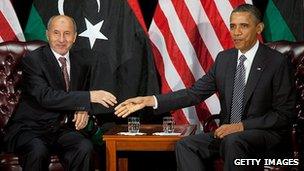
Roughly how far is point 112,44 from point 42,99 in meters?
1.25

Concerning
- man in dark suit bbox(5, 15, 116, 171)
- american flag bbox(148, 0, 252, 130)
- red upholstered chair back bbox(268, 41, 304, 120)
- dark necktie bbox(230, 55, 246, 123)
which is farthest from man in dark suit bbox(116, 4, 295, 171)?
american flag bbox(148, 0, 252, 130)

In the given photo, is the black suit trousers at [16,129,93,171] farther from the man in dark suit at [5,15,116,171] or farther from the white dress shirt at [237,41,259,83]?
the white dress shirt at [237,41,259,83]

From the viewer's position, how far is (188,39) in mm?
6844

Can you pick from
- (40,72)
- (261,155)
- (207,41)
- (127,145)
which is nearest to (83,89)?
(40,72)

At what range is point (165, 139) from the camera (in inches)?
222

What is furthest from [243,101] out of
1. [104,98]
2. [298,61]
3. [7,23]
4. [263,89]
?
[7,23]

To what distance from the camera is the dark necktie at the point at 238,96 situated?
570 centimetres

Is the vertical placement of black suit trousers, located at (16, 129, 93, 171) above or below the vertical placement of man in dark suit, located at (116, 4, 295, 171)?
below

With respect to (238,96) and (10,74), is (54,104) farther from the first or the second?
(238,96)

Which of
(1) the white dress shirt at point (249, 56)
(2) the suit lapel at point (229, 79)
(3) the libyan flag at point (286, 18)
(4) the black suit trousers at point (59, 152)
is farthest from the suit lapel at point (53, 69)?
(3) the libyan flag at point (286, 18)

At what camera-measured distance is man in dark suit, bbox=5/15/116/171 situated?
5680 millimetres

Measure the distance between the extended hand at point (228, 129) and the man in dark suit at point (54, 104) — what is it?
102 cm

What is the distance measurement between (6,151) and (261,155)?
7.41 feet

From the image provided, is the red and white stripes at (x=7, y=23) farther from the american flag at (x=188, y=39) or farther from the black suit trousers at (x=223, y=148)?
the black suit trousers at (x=223, y=148)
